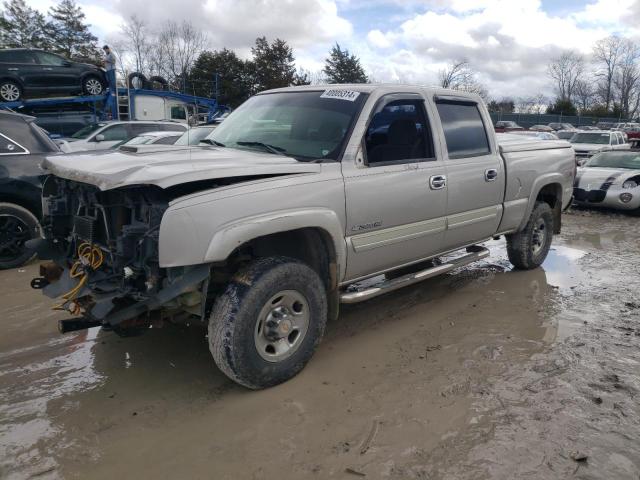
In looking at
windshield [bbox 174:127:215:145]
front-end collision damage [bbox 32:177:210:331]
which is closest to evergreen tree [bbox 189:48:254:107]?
windshield [bbox 174:127:215:145]

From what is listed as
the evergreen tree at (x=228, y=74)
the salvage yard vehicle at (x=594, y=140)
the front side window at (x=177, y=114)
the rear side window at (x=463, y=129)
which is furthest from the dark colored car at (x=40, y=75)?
the evergreen tree at (x=228, y=74)

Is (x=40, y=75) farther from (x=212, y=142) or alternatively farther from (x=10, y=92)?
(x=212, y=142)

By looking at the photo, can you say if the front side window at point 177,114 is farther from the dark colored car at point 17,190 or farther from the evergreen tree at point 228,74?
the evergreen tree at point 228,74

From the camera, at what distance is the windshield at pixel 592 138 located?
20625 mm

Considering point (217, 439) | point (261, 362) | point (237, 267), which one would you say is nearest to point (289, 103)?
point (237, 267)

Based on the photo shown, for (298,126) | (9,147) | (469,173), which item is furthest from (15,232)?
(469,173)

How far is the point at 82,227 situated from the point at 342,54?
56.5m

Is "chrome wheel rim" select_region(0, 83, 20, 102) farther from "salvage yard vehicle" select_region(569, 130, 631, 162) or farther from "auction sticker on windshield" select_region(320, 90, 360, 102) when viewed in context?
"salvage yard vehicle" select_region(569, 130, 631, 162)

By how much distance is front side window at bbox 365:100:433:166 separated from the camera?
3.94 meters

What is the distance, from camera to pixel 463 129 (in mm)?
4859

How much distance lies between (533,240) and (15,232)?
247 inches

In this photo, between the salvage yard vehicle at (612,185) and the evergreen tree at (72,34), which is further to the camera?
the evergreen tree at (72,34)

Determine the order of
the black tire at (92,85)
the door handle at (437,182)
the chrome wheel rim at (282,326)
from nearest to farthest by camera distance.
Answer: the chrome wheel rim at (282,326) → the door handle at (437,182) → the black tire at (92,85)

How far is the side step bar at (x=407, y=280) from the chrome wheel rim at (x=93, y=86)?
50.0 ft
